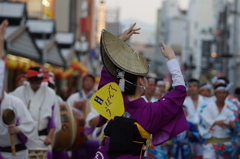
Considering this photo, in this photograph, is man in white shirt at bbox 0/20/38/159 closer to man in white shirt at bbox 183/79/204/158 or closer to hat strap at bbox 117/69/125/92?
hat strap at bbox 117/69/125/92

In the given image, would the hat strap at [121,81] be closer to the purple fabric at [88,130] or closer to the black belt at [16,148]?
the black belt at [16,148]

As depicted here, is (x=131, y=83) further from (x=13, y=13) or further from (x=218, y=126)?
(x=13, y=13)

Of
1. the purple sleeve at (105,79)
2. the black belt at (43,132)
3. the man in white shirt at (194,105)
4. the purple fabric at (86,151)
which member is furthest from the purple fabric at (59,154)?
the purple sleeve at (105,79)

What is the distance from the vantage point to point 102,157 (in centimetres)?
509

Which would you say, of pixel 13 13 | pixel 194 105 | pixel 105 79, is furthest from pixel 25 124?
pixel 13 13

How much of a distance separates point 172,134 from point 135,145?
371 mm

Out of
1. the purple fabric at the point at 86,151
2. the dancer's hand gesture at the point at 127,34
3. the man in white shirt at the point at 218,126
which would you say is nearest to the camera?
the dancer's hand gesture at the point at 127,34

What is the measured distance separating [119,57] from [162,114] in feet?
2.22

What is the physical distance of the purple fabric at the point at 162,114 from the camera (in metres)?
5.00

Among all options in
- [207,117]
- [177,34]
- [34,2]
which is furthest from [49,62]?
[177,34]

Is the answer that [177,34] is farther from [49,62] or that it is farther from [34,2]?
[49,62]

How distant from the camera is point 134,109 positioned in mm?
5066

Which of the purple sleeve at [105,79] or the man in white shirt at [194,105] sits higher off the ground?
the purple sleeve at [105,79]

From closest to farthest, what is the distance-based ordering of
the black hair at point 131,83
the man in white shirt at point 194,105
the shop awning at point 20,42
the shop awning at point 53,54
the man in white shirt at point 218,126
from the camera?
the black hair at point 131,83 < the man in white shirt at point 218,126 < the man in white shirt at point 194,105 < the shop awning at point 20,42 < the shop awning at point 53,54
